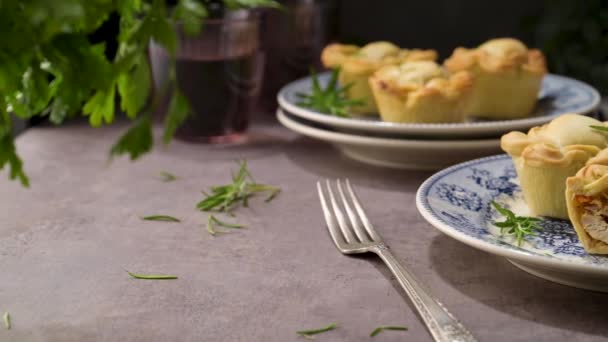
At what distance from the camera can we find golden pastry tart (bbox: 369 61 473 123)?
137 centimetres

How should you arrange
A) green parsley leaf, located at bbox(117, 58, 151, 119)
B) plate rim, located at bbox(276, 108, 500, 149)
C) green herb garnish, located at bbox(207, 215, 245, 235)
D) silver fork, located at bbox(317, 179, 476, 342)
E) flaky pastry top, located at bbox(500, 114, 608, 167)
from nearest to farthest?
green parsley leaf, located at bbox(117, 58, 151, 119), silver fork, located at bbox(317, 179, 476, 342), flaky pastry top, located at bbox(500, 114, 608, 167), green herb garnish, located at bbox(207, 215, 245, 235), plate rim, located at bbox(276, 108, 500, 149)

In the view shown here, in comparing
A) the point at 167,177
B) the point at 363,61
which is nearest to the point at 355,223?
the point at 167,177

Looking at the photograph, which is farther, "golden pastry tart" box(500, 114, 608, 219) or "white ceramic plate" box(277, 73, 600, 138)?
"white ceramic plate" box(277, 73, 600, 138)

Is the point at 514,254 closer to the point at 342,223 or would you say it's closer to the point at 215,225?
the point at 342,223

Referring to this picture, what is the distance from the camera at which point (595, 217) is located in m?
0.90

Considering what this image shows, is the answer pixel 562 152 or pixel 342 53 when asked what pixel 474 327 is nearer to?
pixel 562 152

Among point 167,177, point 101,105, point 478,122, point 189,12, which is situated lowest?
point 167,177

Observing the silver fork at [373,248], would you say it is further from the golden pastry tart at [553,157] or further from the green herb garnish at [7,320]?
the green herb garnish at [7,320]

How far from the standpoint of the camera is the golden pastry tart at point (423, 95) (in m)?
1.37

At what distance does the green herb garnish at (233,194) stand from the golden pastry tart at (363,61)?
32cm

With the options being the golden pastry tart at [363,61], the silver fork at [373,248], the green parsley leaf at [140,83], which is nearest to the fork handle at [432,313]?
the silver fork at [373,248]

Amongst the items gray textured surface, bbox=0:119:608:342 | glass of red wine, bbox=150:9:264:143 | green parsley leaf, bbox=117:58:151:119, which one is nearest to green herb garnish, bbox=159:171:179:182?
gray textured surface, bbox=0:119:608:342

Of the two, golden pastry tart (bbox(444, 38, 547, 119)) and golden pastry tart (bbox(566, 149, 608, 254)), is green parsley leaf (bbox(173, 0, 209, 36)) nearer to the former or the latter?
golden pastry tart (bbox(566, 149, 608, 254))

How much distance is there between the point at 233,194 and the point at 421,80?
399 mm
